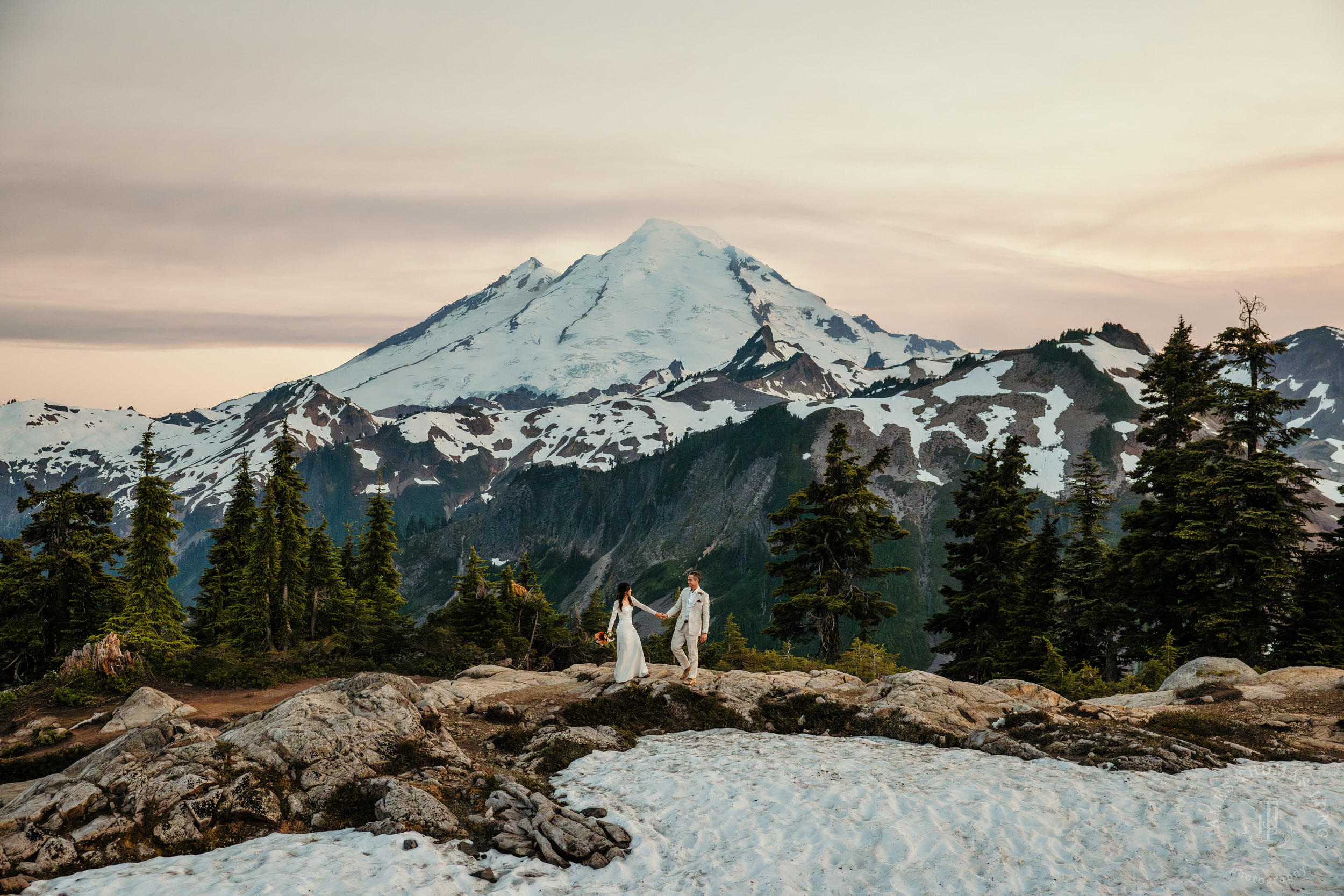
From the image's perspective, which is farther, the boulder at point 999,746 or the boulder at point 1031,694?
the boulder at point 1031,694

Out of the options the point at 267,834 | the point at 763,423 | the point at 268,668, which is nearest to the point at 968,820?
the point at 267,834

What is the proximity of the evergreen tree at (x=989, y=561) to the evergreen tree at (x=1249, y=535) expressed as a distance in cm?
733

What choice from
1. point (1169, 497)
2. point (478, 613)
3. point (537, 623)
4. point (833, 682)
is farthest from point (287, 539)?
point (1169, 497)

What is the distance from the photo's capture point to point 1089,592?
39.3 metres

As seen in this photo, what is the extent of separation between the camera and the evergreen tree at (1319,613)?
29297 millimetres

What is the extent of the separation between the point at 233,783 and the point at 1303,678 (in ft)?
87.8

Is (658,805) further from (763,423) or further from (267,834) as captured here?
(763,423)

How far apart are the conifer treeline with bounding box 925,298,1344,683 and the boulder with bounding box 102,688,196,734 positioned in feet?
106

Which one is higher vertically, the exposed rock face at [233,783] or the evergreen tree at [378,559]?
the exposed rock face at [233,783]

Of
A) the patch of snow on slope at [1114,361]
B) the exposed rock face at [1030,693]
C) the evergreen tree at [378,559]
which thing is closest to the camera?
the exposed rock face at [1030,693]

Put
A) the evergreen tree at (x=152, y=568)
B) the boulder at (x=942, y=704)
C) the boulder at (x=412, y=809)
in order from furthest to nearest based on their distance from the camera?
the evergreen tree at (x=152, y=568) < the boulder at (x=942, y=704) < the boulder at (x=412, y=809)

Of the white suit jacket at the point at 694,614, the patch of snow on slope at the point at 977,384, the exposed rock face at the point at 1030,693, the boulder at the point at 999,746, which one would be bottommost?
the exposed rock face at the point at 1030,693

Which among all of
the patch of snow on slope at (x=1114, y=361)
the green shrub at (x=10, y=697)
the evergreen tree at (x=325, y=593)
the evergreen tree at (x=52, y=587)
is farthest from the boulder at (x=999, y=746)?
the patch of snow on slope at (x=1114, y=361)

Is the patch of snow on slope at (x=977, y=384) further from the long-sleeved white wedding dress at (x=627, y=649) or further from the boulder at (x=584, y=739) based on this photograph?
the boulder at (x=584, y=739)
